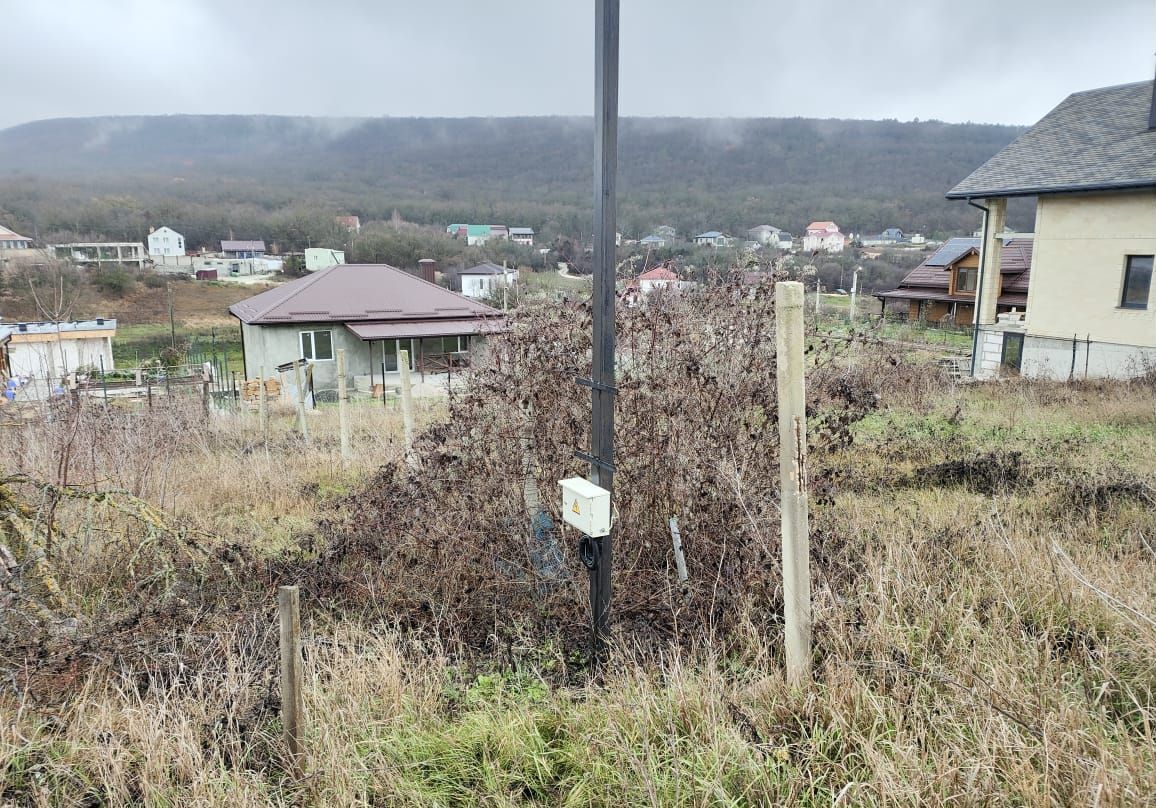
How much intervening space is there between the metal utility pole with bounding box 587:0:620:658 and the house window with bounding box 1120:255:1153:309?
62.6ft

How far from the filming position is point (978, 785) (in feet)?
7.21

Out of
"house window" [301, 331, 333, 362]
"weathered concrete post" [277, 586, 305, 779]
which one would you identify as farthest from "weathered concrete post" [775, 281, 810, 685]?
"house window" [301, 331, 333, 362]

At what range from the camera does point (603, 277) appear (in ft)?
10.6

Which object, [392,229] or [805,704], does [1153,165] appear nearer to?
[805,704]

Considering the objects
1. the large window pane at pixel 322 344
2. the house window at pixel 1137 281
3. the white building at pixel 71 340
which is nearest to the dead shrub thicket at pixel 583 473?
the house window at pixel 1137 281

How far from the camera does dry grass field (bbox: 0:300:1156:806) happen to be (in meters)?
2.38

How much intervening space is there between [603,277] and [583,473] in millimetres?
1690

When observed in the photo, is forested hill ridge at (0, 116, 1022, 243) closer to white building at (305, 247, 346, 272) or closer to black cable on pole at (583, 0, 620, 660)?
black cable on pole at (583, 0, 620, 660)

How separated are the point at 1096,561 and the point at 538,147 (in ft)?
188

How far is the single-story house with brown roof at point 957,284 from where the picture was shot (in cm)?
3262

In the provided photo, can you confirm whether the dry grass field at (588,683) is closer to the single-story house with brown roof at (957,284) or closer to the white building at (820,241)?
the white building at (820,241)

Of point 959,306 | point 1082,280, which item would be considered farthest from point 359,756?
point 959,306

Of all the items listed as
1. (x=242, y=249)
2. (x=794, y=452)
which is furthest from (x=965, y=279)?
(x=242, y=249)

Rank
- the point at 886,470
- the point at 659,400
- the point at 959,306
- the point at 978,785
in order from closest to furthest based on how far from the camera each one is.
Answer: the point at 978,785 < the point at 659,400 < the point at 886,470 < the point at 959,306
